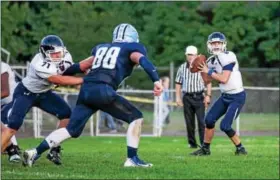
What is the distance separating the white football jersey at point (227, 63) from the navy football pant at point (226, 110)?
100 mm

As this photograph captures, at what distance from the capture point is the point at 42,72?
36.3 ft

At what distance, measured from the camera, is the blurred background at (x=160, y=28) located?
31562mm

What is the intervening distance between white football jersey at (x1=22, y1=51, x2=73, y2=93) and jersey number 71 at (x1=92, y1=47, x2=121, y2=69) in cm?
77

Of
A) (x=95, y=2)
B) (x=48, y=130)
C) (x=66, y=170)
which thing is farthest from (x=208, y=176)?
(x=95, y=2)

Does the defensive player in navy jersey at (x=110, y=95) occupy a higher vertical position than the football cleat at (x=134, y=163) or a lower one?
higher

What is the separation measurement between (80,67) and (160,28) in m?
27.0

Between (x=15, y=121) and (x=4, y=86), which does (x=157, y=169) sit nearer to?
(x=15, y=121)

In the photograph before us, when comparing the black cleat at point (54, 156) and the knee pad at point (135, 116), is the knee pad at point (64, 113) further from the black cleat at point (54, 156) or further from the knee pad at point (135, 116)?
the knee pad at point (135, 116)

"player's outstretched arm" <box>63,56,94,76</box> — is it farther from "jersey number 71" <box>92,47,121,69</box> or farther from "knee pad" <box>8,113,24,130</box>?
"knee pad" <box>8,113,24,130</box>

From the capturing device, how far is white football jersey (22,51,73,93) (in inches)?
434

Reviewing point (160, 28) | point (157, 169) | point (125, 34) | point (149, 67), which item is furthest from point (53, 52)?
point (160, 28)

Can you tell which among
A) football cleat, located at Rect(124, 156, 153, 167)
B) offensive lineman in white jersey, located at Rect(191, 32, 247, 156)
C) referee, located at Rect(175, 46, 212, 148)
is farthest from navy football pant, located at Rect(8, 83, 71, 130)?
referee, located at Rect(175, 46, 212, 148)

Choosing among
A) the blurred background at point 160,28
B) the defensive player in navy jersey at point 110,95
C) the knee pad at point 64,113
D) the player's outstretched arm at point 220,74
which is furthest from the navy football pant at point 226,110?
the blurred background at point 160,28

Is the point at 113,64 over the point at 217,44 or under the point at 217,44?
under
